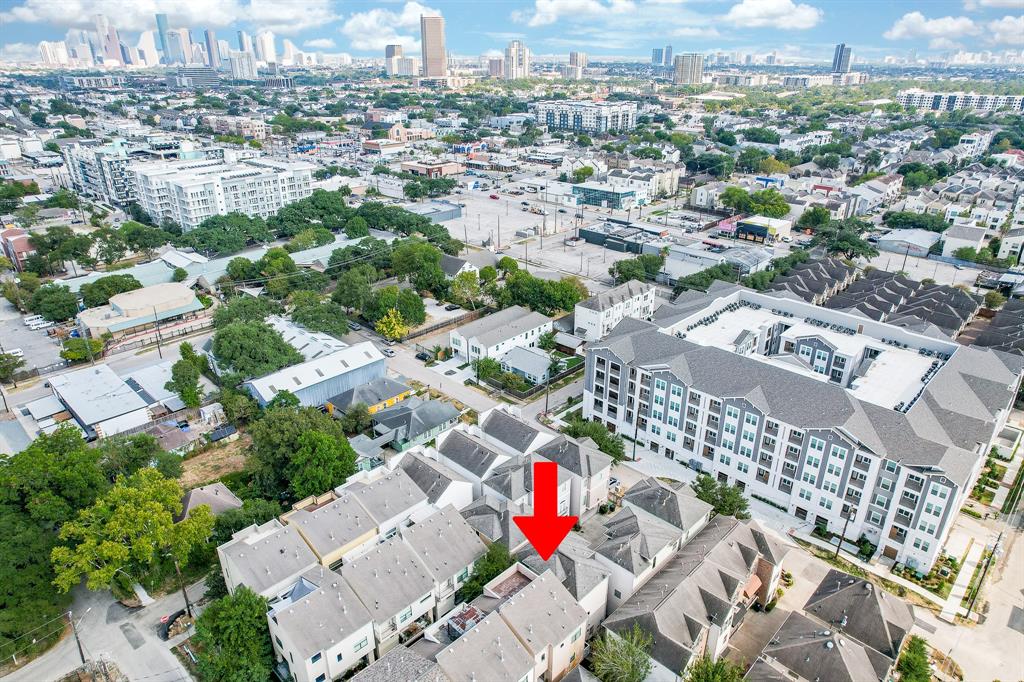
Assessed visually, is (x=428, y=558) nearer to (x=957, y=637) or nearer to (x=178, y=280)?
(x=957, y=637)

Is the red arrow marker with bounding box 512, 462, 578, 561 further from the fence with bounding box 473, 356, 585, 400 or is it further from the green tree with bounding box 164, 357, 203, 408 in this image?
the green tree with bounding box 164, 357, 203, 408

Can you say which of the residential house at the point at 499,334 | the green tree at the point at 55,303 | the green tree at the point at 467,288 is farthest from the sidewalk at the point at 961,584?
the green tree at the point at 55,303

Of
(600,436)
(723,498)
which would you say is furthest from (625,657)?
(600,436)

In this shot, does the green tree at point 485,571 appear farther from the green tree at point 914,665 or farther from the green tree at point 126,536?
the green tree at point 914,665

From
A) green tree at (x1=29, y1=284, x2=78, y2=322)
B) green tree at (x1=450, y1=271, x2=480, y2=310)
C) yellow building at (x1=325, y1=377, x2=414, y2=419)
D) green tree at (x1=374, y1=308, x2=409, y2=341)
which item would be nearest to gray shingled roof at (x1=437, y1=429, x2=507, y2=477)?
yellow building at (x1=325, y1=377, x2=414, y2=419)

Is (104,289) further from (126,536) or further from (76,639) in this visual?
(76,639)

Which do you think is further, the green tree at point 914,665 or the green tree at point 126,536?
the green tree at point 126,536
